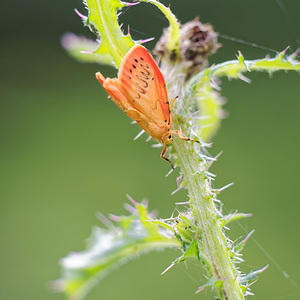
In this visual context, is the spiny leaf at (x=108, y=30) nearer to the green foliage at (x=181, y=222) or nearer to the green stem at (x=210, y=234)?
the green foliage at (x=181, y=222)

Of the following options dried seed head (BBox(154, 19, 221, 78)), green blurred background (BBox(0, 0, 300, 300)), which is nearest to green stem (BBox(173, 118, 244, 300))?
dried seed head (BBox(154, 19, 221, 78))

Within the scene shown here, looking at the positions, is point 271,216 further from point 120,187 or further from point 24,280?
point 24,280

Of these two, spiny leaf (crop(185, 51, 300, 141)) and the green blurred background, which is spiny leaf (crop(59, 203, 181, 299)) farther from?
the green blurred background

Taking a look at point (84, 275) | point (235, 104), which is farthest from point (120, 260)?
point (235, 104)

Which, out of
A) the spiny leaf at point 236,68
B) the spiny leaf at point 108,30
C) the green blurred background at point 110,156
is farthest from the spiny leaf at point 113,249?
the green blurred background at point 110,156

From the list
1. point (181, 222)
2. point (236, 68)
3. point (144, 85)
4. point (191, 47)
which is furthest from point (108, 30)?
point (181, 222)

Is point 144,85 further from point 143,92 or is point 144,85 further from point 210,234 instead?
point 210,234
